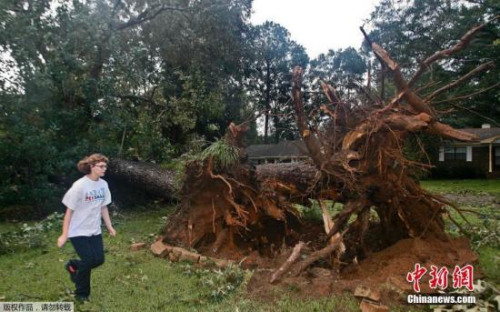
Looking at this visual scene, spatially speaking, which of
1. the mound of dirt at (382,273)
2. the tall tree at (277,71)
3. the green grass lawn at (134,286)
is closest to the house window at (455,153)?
the tall tree at (277,71)

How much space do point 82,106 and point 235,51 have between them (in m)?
8.06

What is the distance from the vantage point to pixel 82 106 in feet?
35.5

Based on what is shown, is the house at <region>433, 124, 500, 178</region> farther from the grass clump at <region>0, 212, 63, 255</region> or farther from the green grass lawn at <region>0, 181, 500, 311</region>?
the grass clump at <region>0, 212, 63, 255</region>

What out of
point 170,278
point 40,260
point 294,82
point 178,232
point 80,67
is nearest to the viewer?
point 170,278

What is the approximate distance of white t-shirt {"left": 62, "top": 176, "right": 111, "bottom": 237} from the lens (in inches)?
165

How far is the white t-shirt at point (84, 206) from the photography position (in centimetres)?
419

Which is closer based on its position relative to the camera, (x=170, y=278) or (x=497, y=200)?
(x=170, y=278)

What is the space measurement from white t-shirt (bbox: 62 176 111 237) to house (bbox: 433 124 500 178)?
24.2 m

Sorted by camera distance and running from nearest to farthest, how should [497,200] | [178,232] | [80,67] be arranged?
[178,232]
[80,67]
[497,200]

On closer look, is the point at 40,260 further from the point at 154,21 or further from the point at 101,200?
the point at 154,21

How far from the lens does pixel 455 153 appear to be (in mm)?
26562

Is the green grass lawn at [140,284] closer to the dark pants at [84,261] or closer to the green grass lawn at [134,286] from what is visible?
the green grass lawn at [134,286]

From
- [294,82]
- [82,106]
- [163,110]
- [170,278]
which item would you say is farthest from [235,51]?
[170,278]

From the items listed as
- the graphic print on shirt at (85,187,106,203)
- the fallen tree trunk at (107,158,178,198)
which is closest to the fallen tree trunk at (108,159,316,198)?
the fallen tree trunk at (107,158,178,198)
